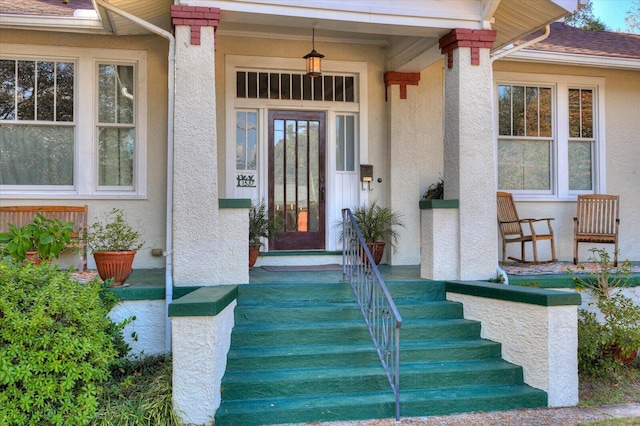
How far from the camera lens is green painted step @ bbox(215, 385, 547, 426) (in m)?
4.14

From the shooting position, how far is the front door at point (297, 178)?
7.80 metres

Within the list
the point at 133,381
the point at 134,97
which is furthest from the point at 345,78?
the point at 133,381

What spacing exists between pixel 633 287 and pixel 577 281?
0.79 m

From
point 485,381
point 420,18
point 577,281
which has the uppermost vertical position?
point 420,18

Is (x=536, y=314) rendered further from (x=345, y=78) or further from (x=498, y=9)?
(x=345, y=78)

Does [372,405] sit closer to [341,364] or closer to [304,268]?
[341,364]

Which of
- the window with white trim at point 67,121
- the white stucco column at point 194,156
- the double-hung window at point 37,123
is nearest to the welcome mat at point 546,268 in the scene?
the white stucco column at point 194,156

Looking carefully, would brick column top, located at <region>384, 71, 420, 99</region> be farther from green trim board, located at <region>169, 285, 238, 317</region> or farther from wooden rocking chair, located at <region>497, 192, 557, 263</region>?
green trim board, located at <region>169, 285, 238, 317</region>

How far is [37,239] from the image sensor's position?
4.60 m

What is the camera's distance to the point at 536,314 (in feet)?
15.7

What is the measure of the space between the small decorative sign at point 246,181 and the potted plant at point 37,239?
Result: 313cm

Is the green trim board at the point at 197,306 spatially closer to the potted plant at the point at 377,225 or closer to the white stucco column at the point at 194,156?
the white stucco column at the point at 194,156

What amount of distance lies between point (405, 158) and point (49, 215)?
4.93 m

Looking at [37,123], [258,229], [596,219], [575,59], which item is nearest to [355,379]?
[258,229]
